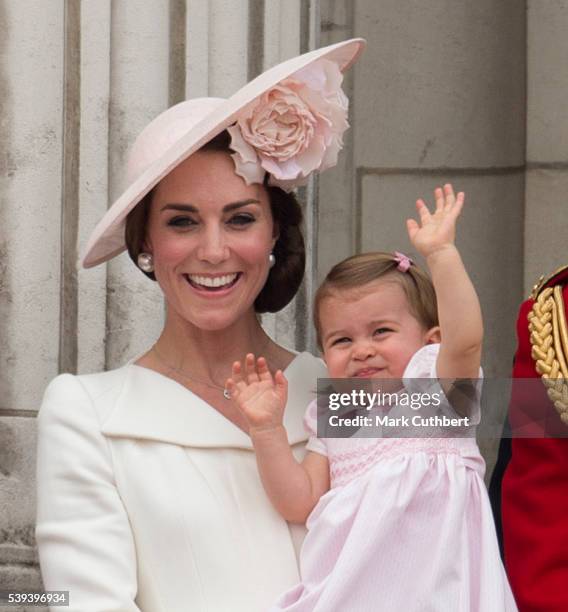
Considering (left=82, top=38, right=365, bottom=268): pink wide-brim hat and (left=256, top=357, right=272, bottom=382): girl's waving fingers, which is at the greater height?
(left=82, top=38, right=365, bottom=268): pink wide-brim hat

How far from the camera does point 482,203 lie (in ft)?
13.5

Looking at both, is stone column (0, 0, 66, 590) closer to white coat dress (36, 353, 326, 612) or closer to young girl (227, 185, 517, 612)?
white coat dress (36, 353, 326, 612)

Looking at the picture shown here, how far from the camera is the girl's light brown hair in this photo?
301 centimetres

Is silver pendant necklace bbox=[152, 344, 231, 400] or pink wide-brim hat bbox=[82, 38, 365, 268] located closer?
pink wide-brim hat bbox=[82, 38, 365, 268]

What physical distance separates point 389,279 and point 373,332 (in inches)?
3.8

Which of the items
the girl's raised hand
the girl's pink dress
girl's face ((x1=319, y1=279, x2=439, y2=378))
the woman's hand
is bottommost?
the girl's pink dress

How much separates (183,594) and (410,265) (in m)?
0.66

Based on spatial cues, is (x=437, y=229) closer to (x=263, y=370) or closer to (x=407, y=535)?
(x=263, y=370)

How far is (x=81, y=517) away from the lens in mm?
2893

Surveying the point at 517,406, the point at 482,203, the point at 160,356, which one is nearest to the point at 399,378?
the point at 517,406

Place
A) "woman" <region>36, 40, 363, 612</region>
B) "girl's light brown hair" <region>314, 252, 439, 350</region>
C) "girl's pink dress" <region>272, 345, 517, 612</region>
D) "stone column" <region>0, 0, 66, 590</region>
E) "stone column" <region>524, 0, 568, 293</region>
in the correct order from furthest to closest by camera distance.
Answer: "stone column" <region>524, 0, 568, 293</region> < "stone column" <region>0, 0, 66, 590</region> < "girl's light brown hair" <region>314, 252, 439, 350</region> < "woman" <region>36, 40, 363, 612</region> < "girl's pink dress" <region>272, 345, 517, 612</region>

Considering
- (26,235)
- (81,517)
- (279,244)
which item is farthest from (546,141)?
(81,517)

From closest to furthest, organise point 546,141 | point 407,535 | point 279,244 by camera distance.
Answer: point 407,535, point 279,244, point 546,141

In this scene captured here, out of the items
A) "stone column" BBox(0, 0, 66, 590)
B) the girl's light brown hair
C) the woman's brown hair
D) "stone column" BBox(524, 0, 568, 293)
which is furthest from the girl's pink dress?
"stone column" BBox(524, 0, 568, 293)
